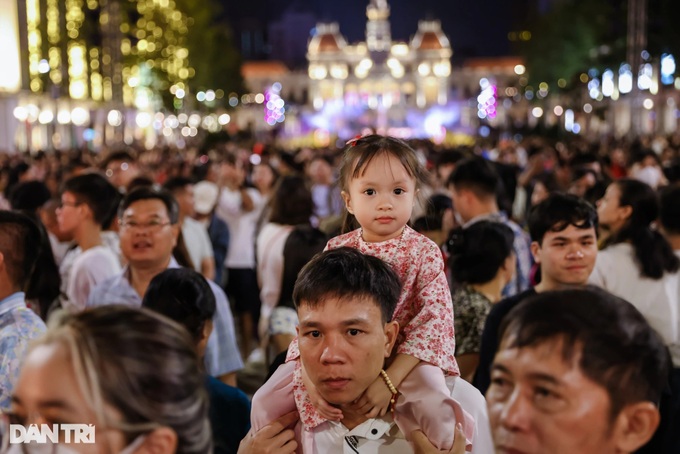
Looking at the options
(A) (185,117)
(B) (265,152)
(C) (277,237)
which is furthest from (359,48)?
(C) (277,237)

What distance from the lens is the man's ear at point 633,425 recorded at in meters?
2.18

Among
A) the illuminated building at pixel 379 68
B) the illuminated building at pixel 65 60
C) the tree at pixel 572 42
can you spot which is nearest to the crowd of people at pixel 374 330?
the illuminated building at pixel 65 60

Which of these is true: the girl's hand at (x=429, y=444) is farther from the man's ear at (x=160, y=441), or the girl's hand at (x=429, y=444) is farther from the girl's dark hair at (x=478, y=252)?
the girl's dark hair at (x=478, y=252)

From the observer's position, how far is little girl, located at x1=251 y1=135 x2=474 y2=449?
307 cm

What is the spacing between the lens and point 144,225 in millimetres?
5398

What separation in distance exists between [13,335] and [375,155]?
56.9 inches

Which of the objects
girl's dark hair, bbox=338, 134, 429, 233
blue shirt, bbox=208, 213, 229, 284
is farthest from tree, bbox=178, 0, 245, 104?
girl's dark hair, bbox=338, 134, 429, 233

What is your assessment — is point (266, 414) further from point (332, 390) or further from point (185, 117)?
point (185, 117)

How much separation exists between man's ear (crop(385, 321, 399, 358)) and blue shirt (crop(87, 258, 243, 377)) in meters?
2.02

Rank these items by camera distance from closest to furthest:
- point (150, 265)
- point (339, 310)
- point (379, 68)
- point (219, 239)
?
1. point (339, 310)
2. point (150, 265)
3. point (219, 239)
4. point (379, 68)

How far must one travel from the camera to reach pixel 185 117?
59656 mm

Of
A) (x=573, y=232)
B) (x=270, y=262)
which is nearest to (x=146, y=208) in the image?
(x=270, y=262)

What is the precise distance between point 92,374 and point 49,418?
0.14m

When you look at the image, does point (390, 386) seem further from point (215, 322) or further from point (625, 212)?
point (625, 212)
